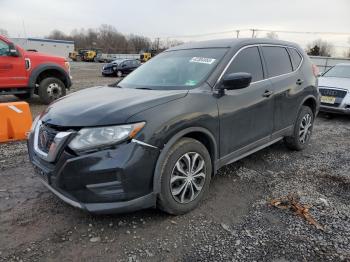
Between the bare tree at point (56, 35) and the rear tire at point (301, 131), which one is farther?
→ the bare tree at point (56, 35)

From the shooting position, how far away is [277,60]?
14.3ft

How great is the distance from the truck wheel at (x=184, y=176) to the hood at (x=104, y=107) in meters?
0.48

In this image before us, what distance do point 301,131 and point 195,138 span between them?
8.60 feet

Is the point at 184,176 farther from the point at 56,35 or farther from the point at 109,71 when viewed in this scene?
the point at 56,35

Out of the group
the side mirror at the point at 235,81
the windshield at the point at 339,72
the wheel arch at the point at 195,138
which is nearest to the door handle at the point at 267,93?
the side mirror at the point at 235,81

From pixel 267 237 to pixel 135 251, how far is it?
1197 mm

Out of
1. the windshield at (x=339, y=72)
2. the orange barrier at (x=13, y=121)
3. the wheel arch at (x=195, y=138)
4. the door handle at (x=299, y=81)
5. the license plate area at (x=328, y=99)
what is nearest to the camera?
the wheel arch at (x=195, y=138)

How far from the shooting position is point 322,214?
10.3ft

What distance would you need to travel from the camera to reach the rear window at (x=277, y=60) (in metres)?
4.17

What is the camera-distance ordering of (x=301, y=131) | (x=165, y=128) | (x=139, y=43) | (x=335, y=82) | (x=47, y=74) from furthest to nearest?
(x=139, y=43) < (x=47, y=74) < (x=335, y=82) < (x=301, y=131) < (x=165, y=128)

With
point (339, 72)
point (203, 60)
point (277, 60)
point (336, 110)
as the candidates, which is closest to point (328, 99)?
point (336, 110)

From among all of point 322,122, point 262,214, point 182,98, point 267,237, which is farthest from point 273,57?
point 322,122

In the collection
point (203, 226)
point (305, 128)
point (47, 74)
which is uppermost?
A: point (47, 74)

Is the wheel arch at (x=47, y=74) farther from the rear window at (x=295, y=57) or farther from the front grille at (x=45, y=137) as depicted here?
the rear window at (x=295, y=57)
